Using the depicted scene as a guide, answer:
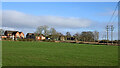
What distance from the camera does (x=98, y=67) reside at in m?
9.44

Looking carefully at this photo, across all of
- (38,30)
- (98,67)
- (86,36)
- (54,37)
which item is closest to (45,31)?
(38,30)

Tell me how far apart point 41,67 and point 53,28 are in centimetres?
9639

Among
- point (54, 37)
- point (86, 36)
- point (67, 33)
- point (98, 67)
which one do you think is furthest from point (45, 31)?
point (98, 67)

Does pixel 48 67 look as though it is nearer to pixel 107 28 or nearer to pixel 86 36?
pixel 107 28

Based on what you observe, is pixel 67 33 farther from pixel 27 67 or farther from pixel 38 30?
pixel 27 67

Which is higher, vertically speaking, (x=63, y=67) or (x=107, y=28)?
(x=107, y=28)

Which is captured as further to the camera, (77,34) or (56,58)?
(77,34)

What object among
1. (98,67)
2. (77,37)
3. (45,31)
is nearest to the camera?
(98,67)

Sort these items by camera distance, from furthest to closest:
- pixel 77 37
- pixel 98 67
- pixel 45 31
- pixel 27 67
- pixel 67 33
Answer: pixel 67 33 < pixel 77 37 < pixel 45 31 < pixel 98 67 < pixel 27 67

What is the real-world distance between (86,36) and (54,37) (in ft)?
67.9

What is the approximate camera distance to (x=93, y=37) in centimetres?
11056

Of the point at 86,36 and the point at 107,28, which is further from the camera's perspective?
the point at 86,36

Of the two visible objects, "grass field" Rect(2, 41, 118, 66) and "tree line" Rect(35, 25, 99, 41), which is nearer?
"grass field" Rect(2, 41, 118, 66)

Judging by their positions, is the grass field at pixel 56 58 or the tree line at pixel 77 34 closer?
the grass field at pixel 56 58
